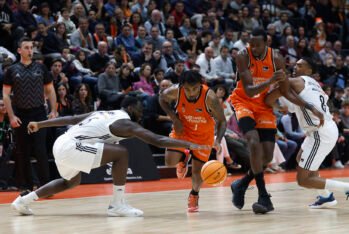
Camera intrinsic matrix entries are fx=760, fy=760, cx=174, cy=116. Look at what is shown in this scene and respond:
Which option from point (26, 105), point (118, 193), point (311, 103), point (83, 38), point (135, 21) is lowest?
point (118, 193)

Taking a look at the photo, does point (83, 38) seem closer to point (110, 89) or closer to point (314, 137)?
point (110, 89)

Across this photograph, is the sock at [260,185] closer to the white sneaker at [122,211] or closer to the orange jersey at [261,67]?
the orange jersey at [261,67]

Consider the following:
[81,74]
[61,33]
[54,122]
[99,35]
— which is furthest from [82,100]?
[54,122]

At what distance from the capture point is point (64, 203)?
28.6ft

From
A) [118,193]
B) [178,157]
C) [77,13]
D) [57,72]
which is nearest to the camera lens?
[118,193]

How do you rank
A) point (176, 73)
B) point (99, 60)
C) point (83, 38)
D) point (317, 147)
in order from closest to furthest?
1. point (317, 147)
2. point (99, 60)
3. point (176, 73)
4. point (83, 38)

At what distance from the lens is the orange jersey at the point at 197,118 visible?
770 centimetres

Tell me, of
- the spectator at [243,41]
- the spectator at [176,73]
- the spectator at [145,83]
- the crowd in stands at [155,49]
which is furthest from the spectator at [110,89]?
the spectator at [243,41]

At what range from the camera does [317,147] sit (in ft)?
25.5

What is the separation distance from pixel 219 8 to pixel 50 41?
273 inches

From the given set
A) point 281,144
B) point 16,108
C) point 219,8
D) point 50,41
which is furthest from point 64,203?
point 219,8

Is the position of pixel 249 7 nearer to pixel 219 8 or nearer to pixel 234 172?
pixel 219 8

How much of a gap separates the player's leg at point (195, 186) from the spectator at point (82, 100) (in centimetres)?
480

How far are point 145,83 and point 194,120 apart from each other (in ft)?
20.9
